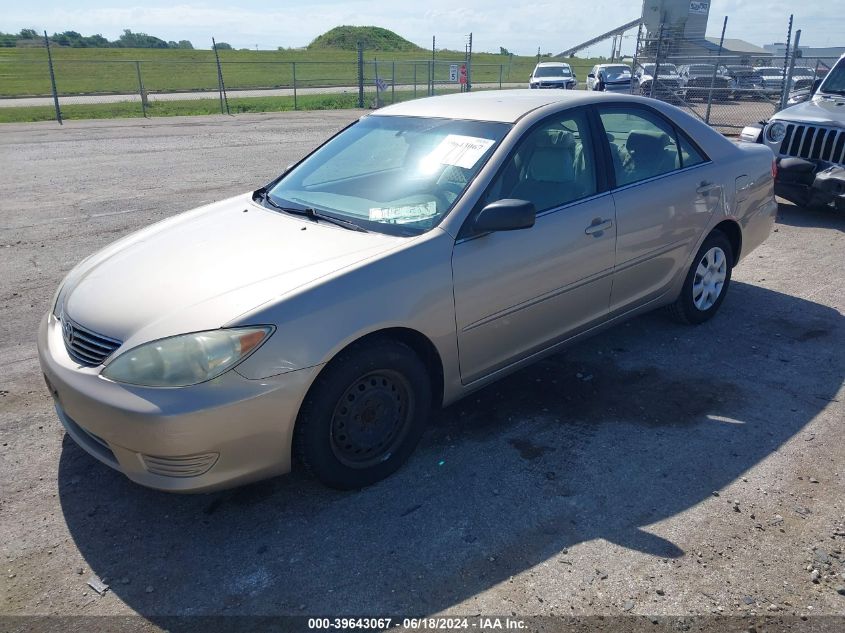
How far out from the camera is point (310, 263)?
3080 millimetres

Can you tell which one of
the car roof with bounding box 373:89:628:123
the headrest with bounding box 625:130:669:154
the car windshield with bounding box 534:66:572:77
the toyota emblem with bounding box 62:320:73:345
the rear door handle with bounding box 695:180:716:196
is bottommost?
the toyota emblem with bounding box 62:320:73:345

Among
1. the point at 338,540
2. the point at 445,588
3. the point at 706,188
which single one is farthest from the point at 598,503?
the point at 706,188

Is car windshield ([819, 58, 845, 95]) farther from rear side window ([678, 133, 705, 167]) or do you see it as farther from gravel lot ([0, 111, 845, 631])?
rear side window ([678, 133, 705, 167])

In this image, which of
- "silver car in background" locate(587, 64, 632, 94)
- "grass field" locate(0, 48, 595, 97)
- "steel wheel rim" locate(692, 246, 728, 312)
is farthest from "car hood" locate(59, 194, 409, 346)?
"silver car in background" locate(587, 64, 632, 94)

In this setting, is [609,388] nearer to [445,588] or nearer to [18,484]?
[445,588]

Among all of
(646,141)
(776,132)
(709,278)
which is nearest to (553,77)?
(776,132)

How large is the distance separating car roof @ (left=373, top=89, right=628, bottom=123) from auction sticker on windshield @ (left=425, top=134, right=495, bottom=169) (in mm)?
199

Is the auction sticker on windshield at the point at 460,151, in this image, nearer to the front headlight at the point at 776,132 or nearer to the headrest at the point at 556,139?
the headrest at the point at 556,139

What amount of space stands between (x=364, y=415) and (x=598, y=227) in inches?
71.6

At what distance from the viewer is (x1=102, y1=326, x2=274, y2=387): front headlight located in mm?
2689

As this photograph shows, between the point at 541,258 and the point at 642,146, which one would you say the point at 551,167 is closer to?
the point at 541,258

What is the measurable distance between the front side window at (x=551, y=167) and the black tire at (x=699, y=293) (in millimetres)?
1313

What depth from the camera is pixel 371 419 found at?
10.4 feet

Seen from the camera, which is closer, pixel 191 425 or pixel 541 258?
pixel 191 425
